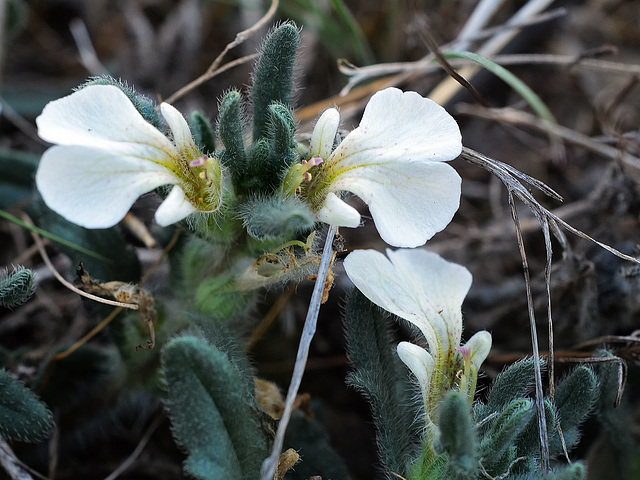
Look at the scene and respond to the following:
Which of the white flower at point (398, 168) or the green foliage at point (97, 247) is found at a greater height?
the white flower at point (398, 168)

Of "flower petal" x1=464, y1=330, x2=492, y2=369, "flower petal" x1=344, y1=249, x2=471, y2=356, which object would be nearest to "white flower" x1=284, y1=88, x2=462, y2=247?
"flower petal" x1=344, y1=249, x2=471, y2=356

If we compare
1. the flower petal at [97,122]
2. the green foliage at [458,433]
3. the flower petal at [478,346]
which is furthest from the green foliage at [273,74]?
the green foliage at [458,433]

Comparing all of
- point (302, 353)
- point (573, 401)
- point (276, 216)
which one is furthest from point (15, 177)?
point (573, 401)

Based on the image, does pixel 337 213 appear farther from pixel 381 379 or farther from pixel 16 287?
pixel 16 287

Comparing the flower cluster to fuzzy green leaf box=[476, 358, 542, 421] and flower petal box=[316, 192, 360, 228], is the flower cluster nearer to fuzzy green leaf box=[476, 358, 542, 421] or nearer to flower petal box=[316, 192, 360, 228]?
flower petal box=[316, 192, 360, 228]

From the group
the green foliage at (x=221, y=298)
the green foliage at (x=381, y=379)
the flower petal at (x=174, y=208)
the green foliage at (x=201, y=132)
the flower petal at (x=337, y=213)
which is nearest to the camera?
the flower petal at (x=174, y=208)

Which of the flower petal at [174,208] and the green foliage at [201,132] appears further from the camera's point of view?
the green foliage at [201,132]

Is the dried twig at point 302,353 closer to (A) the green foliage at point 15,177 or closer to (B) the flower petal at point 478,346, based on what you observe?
(B) the flower petal at point 478,346
